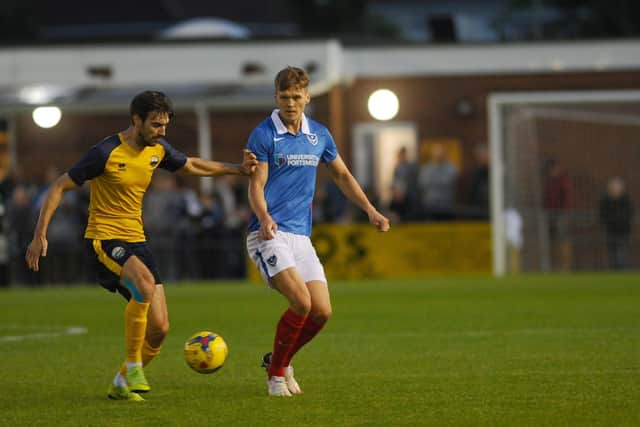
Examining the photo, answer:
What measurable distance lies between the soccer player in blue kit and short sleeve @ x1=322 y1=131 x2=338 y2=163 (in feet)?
0.35

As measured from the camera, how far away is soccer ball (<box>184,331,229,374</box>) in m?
9.24

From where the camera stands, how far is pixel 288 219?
9180mm

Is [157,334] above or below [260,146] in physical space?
below

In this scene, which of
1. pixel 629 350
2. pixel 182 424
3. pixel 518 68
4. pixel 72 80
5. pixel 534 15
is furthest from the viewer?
pixel 534 15

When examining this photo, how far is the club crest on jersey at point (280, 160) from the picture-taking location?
9.13 metres

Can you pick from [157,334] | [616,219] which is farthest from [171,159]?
[616,219]

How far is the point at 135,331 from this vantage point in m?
8.99

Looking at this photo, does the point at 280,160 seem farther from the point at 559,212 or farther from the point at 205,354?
the point at 559,212

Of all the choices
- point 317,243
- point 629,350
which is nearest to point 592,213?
point 317,243

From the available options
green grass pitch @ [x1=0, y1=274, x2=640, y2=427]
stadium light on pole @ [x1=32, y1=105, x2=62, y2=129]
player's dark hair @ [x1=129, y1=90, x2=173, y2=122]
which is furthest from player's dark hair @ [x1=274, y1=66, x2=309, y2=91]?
stadium light on pole @ [x1=32, y1=105, x2=62, y2=129]

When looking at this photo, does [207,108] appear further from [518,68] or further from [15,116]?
[518,68]

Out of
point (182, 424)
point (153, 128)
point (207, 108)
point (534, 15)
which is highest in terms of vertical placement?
point (534, 15)

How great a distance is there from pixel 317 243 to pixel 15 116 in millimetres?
9387

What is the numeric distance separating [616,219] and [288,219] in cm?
1460
